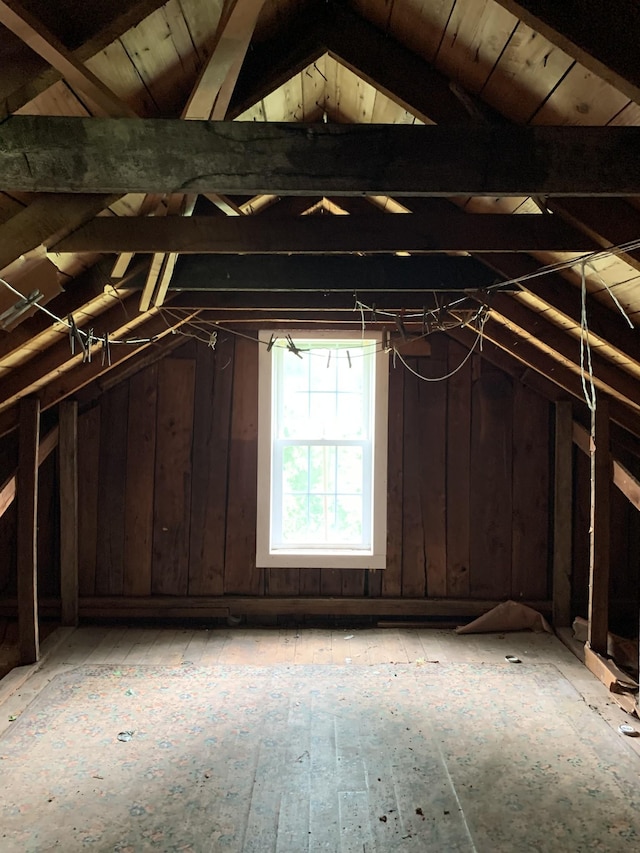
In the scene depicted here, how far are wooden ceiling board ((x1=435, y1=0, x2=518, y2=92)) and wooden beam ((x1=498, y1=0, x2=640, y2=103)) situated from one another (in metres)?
0.42

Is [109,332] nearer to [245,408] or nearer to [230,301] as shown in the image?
[230,301]

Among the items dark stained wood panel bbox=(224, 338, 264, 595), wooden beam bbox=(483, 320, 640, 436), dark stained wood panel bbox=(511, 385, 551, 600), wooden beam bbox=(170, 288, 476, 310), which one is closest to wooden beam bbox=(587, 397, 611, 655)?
wooden beam bbox=(483, 320, 640, 436)

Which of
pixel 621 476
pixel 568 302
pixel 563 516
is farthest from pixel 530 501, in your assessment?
pixel 568 302

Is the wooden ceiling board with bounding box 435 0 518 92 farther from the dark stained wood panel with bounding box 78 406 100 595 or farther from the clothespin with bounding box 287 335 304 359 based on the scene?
the dark stained wood panel with bounding box 78 406 100 595

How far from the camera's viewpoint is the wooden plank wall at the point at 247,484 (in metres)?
4.58

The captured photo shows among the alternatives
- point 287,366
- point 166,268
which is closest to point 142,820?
point 166,268

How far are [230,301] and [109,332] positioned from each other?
64 cm

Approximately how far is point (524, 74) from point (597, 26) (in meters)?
0.55

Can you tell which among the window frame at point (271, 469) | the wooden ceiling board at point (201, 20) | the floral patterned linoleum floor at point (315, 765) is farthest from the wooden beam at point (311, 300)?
the floral patterned linoleum floor at point (315, 765)

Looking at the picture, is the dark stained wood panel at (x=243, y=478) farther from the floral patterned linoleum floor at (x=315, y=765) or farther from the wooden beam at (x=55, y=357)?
the wooden beam at (x=55, y=357)

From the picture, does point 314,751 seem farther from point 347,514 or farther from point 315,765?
point 347,514

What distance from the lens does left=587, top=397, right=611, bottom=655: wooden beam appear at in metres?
3.77

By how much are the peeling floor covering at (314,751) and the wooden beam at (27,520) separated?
240 millimetres

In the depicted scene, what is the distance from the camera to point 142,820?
2.32 m
